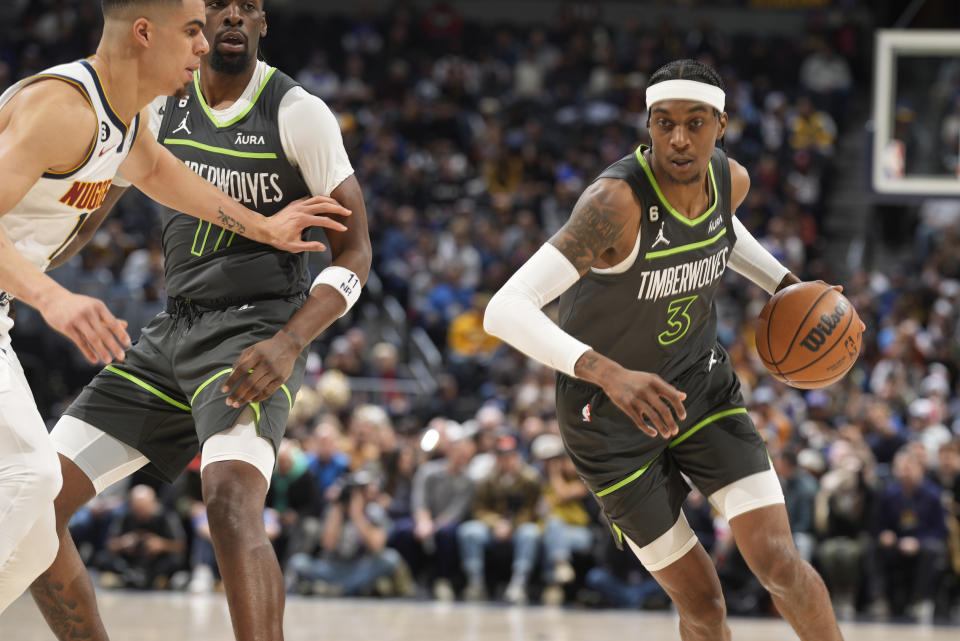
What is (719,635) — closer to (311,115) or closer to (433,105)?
(311,115)

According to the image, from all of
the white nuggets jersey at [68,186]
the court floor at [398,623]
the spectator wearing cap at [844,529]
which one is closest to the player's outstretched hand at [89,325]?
the white nuggets jersey at [68,186]

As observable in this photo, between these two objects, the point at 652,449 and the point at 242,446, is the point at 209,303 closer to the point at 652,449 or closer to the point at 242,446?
the point at 242,446

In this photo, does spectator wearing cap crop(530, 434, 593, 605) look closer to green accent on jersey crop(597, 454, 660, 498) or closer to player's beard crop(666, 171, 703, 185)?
green accent on jersey crop(597, 454, 660, 498)

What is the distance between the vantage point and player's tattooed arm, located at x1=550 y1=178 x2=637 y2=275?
3916 millimetres

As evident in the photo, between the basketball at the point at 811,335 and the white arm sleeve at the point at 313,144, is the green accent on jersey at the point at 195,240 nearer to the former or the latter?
the white arm sleeve at the point at 313,144

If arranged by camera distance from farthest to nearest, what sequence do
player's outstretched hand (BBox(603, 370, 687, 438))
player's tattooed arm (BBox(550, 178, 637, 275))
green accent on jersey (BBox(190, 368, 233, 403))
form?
player's tattooed arm (BBox(550, 178, 637, 275)) → green accent on jersey (BBox(190, 368, 233, 403)) → player's outstretched hand (BBox(603, 370, 687, 438))

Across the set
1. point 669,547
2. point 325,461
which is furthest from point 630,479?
point 325,461

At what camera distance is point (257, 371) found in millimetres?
3633

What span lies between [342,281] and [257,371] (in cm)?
46

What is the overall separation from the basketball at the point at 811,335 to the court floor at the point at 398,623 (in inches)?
154

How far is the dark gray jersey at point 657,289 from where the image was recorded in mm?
4117

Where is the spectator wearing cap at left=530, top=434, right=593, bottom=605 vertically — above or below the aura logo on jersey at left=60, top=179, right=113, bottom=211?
below

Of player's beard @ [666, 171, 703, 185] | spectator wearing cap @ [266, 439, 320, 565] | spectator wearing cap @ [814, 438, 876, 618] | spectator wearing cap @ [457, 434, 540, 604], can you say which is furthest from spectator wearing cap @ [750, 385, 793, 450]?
player's beard @ [666, 171, 703, 185]

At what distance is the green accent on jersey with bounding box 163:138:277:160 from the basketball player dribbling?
34cm
